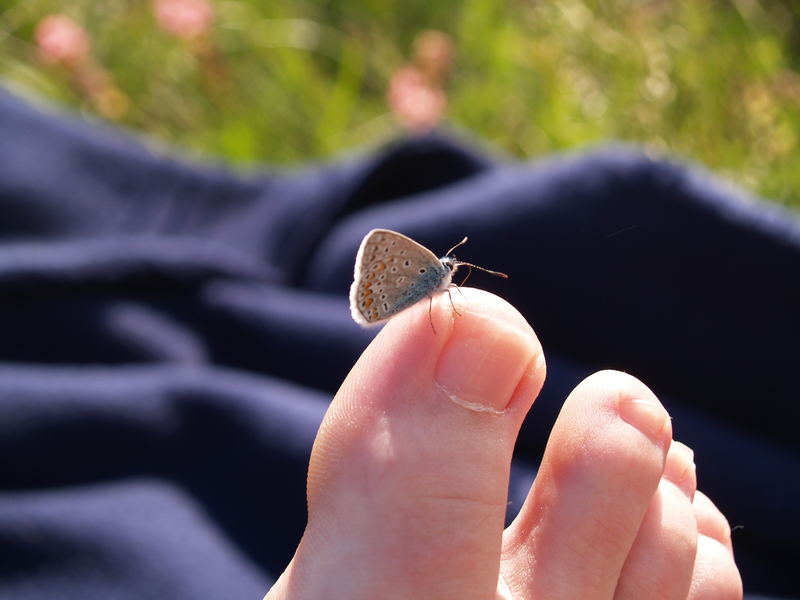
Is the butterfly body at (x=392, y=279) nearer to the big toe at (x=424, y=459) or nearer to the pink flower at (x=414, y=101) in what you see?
the big toe at (x=424, y=459)

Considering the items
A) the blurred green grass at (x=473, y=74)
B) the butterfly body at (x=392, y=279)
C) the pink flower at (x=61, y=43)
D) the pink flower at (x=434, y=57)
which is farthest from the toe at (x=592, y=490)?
the pink flower at (x=61, y=43)

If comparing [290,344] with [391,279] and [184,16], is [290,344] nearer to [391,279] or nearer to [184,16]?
[391,279]

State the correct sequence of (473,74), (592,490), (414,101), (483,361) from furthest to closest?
1. (473,74)
2. (414,101)
3. (592,490)
4. (483,361)

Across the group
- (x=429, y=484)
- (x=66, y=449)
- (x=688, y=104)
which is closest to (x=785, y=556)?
(x=429, y=484)

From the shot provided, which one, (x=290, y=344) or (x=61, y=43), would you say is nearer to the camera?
(x=290, y=344)

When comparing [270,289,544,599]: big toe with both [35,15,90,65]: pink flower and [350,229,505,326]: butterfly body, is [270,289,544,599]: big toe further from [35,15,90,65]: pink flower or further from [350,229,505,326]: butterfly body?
[35,15,90,65]: pink flower

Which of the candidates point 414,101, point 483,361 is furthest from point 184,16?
point 483,361

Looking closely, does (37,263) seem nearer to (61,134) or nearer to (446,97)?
(61,134)
